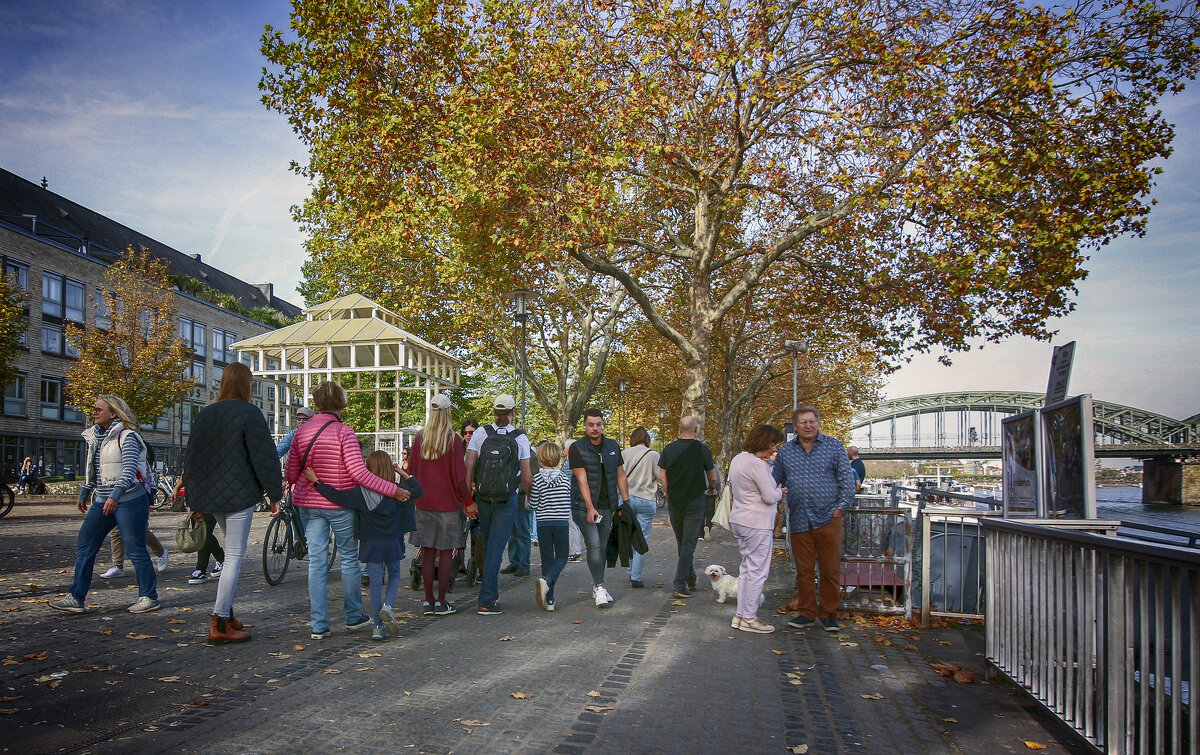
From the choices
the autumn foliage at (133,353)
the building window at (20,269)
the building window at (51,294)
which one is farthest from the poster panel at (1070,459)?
the building window at (51,294)

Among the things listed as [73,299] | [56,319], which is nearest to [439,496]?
[56,319]

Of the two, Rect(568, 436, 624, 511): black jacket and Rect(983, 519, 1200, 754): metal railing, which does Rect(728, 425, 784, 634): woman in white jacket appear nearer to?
Rect(568, 436, 624, 511): black jacket

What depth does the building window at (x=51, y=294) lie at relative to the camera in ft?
146

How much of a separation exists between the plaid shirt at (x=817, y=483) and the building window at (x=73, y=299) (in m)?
48.0

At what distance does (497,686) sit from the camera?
5.52 m

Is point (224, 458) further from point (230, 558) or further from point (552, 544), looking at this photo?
point (552, 544)

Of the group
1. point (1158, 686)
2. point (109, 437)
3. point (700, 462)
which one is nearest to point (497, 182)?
point (700, 462)

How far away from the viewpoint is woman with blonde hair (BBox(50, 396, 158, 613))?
7.74 metres

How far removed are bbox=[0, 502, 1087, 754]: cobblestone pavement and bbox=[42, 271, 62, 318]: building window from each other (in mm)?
42667

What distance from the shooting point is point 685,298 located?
31.9 metres

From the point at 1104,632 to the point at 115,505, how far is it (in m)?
7.61

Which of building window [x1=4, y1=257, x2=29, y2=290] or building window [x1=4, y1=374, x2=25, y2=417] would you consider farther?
building window [x1=4, y1=374, x2=25, y2=417]

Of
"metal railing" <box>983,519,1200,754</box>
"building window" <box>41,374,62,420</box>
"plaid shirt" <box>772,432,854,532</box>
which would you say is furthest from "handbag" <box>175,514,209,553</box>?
"building window" <box>41,374,62,420</box>

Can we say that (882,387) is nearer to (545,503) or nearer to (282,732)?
(545,503)
